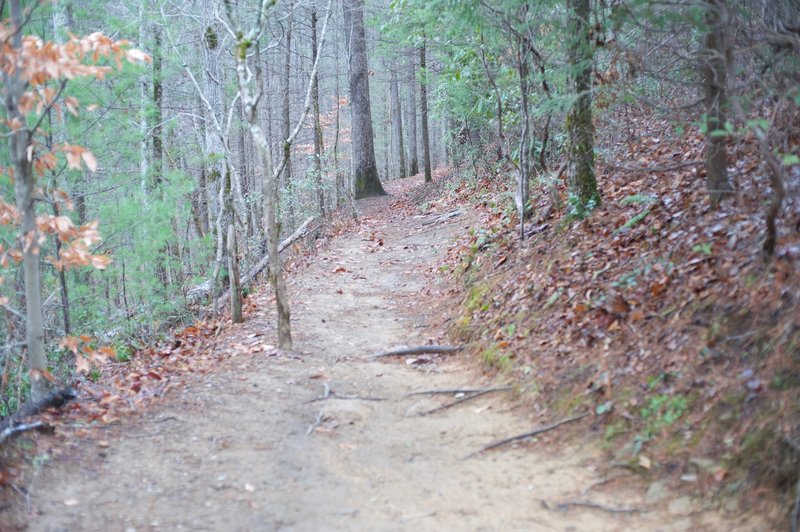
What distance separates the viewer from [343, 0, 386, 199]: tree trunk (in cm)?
2053

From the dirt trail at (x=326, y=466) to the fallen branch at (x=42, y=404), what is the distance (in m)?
0.68

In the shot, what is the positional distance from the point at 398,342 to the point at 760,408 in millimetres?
4864

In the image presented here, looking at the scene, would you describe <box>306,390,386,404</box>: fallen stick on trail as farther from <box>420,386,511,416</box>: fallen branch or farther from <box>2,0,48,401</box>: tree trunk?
<box>2,0,48,401</box>: tree trunk

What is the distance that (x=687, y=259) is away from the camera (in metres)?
5.91

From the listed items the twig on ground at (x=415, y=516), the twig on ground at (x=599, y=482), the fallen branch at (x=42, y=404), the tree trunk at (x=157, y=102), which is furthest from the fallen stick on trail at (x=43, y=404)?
the tree trunk at (x=157, y=102)

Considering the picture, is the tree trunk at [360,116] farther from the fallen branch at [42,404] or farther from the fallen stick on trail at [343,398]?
the fallen branch at [42,404]

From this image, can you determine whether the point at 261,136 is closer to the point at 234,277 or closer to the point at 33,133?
the point at 234,277

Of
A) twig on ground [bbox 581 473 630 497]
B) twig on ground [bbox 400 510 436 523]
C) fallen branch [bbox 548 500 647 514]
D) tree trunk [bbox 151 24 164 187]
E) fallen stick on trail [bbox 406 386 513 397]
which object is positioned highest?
tree trunk [bbox 151 24 164 187]

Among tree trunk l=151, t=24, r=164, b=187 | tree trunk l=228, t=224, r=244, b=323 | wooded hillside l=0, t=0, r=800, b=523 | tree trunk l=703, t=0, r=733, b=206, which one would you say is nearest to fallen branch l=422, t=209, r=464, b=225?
wooded hillside l=0, t=0, r=800, b=523

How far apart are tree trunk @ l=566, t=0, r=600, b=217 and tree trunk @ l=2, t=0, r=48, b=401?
578 centimetres

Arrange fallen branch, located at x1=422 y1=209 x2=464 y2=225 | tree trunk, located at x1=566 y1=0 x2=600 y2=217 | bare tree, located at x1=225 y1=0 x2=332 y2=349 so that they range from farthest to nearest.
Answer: fallen branch, located at x1=422 y1=209 x2=464 y2=225
tree trunk, located at x1=566 y1=0 x2=600 y2=217
bare tree, located at x1=225 y1=0 x2=332 y2=349

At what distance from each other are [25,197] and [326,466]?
3587mm

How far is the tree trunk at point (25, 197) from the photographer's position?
532 centimetres

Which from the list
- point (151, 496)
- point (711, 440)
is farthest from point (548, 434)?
point (151, 496)
